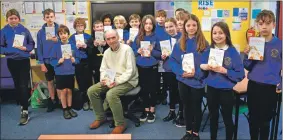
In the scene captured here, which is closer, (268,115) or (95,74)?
(268,115)

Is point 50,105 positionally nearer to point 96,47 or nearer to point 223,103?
point 96,47

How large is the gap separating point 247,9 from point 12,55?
376 cm

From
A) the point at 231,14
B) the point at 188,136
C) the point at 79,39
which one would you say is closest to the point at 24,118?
the point at 79,39

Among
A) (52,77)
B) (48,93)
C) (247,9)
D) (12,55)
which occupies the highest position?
(247,9)

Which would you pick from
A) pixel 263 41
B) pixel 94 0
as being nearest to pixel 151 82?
pixel 263 41

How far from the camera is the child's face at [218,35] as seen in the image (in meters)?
2.54

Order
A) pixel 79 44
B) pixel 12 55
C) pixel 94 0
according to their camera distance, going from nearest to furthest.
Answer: pixel 12 55, pixel 79 44, pixel 94 0

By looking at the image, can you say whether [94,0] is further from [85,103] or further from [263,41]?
[263,41]

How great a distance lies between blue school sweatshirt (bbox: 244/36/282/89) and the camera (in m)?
2.36

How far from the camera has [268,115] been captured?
8.25 feet

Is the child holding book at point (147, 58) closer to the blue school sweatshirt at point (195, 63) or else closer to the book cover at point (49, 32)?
the blue school sweatshirt at point (195, 63)

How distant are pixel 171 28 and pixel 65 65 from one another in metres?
1.49

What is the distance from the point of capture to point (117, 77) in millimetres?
3516

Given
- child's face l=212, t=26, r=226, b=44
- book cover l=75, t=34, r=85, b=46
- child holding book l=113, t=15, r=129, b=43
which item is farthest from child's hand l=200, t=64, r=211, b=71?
book cover l=75, t=34, r=85, b=46
